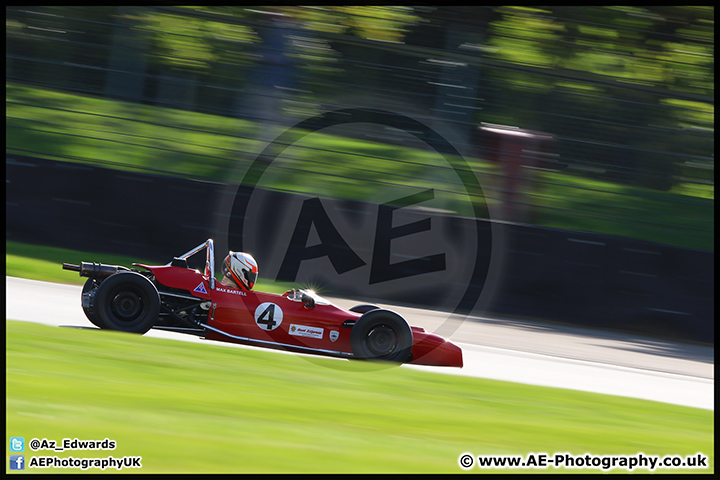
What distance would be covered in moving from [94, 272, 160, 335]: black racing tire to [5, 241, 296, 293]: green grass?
3.26 m

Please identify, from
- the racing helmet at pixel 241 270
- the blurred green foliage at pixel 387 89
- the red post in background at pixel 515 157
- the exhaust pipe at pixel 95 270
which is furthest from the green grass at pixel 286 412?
the red post in background at pixel 515 157

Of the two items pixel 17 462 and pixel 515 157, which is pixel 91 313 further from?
pixel 515 157

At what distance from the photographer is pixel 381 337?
648 cm

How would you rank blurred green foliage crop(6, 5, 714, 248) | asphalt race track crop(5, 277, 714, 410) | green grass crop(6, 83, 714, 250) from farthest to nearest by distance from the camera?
blurred green foliage crop(6, 5, 714, 248)
green grass crop(6, 83, 714, 250)
asphalt race track crop(5, 277, 714, 410)

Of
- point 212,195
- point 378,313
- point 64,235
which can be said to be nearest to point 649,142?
point 212,195

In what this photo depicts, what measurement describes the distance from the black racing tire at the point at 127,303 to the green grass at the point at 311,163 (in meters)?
4.83

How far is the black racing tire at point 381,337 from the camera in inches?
251

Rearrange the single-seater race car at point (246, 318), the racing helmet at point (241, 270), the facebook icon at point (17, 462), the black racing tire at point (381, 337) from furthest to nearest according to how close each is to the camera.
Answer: the racing helmet at point (241, 270), the black racing tire at point (381, 337), the single-seater race car at point (246, 318), the facebook icon at point (17, 462)

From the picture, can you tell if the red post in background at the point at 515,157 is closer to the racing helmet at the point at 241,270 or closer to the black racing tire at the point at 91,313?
the racing helmet at the point at 241,270

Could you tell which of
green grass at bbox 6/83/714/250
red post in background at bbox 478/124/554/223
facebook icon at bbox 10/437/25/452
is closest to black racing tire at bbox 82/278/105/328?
facebook icon at bbox 10/437/25/452

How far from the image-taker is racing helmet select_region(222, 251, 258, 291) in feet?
21.5

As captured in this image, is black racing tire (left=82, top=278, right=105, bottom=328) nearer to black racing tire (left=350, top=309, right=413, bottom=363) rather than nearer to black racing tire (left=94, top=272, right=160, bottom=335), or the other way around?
black racing tire (left=94, top=272, right=160, bottom=335)

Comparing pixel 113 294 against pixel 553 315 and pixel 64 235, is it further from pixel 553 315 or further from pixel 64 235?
pixel 553 315

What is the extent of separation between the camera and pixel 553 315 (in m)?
10.2
